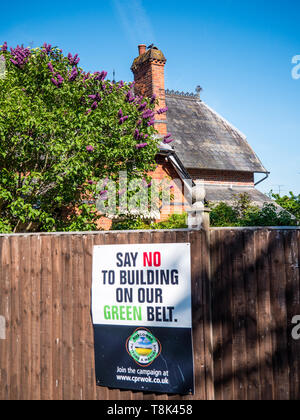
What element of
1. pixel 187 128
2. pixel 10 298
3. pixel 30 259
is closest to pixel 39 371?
pixel 10 298

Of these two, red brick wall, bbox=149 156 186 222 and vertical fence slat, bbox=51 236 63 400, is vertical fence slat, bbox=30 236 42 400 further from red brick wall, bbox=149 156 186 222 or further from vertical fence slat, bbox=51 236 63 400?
red brick wall, bbox=149 156 186 222

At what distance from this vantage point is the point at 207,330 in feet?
13.5

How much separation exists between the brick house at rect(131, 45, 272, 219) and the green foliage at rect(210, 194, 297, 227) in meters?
3.47

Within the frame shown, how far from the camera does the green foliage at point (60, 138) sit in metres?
7.72

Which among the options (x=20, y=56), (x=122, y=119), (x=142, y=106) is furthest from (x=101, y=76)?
(x=20, y=56)

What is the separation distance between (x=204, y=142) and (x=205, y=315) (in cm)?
1899

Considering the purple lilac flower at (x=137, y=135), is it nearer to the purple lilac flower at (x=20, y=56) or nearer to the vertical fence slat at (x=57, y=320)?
the purple lilac flower at (x=20, y=56)

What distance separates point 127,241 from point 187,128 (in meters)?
19.0

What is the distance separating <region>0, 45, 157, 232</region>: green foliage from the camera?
7719mm

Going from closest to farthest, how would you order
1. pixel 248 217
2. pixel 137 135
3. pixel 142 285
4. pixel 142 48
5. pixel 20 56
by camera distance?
pixel 142 285 < pixel 20 56 < pixel 137 135 < pixel 248 217 < pixel 142 48

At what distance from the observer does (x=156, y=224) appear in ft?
39.5

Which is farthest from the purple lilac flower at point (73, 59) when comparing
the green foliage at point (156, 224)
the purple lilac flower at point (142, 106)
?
the green foliage at point (156, 224)

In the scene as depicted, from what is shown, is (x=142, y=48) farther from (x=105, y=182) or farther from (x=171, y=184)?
(x=105, y=182)
